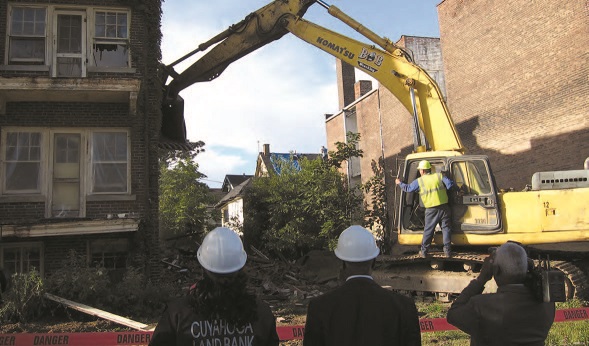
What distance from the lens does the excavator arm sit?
1077cm

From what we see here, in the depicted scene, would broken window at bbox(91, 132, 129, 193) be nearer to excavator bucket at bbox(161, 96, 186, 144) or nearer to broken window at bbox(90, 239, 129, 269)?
broken window at bbox(90, 239, 129, 269)

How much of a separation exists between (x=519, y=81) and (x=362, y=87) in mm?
12677

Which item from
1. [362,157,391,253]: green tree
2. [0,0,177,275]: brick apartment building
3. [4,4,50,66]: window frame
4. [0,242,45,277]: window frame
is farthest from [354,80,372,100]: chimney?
[0,242,45,277]: window frame

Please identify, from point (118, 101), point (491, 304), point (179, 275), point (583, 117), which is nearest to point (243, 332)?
point (491, 304)

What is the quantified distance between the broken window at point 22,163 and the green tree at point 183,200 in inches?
666

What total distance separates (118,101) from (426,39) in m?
18.0

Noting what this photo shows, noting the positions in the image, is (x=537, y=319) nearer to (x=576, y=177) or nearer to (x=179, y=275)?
(x=576, y=177)

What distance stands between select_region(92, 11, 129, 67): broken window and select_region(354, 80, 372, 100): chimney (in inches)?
757

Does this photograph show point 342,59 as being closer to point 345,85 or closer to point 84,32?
point 84,32

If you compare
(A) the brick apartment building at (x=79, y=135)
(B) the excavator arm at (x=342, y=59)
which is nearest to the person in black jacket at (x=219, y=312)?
(B) the excavator arm at (x=342, y=59)

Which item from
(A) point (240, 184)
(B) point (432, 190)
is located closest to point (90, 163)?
(B) point (432, 190)

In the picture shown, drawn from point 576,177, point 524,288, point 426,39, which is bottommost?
point 524,288

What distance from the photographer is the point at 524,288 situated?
10.2 ft

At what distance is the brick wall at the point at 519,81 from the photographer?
15758 mm
